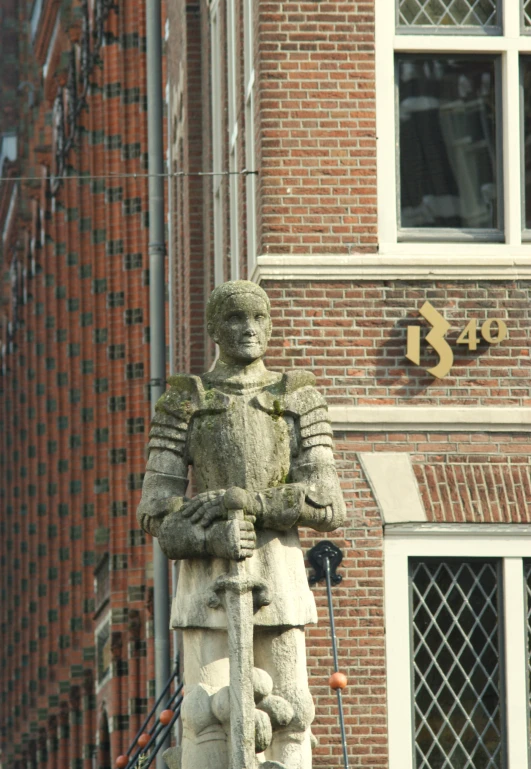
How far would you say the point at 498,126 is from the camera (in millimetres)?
20547

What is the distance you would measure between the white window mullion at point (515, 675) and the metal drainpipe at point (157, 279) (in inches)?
415

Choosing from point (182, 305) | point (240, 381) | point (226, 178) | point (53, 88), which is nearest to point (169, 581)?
point (182, 305)

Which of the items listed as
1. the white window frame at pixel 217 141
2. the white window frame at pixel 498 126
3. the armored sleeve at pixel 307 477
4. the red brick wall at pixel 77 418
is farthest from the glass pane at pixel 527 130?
the armored sleeve at pixel 307 477

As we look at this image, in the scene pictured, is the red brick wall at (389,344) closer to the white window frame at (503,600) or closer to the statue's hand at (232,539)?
the white window frame at (503,600)

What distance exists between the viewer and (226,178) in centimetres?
2441

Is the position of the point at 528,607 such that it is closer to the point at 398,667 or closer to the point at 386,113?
the point at 398,667

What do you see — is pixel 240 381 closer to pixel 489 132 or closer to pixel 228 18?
pixel 489 132

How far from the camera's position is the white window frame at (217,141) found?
25.2 meters

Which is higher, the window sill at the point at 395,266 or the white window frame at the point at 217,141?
the white window frame at the point at 217,141

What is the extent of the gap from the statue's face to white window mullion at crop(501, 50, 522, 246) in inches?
253

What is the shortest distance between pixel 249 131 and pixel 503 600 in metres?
4.93

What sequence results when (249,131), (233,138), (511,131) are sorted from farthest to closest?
(233,138), (249,131), (511,131)

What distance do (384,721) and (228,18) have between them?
26.4ft

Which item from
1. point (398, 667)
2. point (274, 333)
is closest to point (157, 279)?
point (274, 333)
